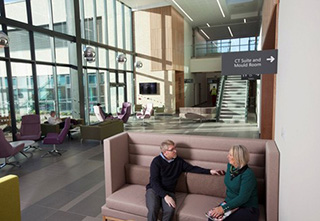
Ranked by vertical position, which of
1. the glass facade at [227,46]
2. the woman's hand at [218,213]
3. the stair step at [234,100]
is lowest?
the woman's hand at [218,213]

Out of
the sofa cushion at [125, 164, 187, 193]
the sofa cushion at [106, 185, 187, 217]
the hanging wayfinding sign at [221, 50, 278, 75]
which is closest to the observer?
the hanging wayfinding sign at [221, 50, 278, 75]

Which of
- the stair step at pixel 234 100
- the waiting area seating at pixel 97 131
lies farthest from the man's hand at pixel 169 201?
the stair step at pixel 234 100

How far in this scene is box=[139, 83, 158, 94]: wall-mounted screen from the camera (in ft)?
49.1

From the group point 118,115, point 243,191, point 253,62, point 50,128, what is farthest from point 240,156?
point 118,115

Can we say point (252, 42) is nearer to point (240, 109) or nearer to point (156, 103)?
point (240, 109)

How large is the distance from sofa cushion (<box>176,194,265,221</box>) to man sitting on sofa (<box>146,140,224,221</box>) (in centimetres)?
16

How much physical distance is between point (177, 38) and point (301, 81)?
14.6 m

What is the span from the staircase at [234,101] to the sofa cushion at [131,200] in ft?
30.9

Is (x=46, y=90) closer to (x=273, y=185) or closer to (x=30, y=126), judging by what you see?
(x=30, y=126)

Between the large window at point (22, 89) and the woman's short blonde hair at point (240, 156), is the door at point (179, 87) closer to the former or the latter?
the large window at point (22, 89)

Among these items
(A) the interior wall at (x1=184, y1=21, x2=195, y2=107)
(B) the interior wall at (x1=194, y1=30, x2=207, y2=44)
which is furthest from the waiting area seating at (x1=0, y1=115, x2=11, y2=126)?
(B) the interior wall at (x1=194, y1=30, x2=207, y2=44)

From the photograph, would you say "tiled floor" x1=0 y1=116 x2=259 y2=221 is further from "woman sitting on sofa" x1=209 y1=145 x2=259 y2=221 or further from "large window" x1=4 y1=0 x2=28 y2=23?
"large window" x1=4 y1=0 x2=28 y2=23

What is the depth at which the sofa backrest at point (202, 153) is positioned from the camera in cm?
289

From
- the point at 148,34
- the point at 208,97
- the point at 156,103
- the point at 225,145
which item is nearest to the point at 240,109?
the point at 156,103
